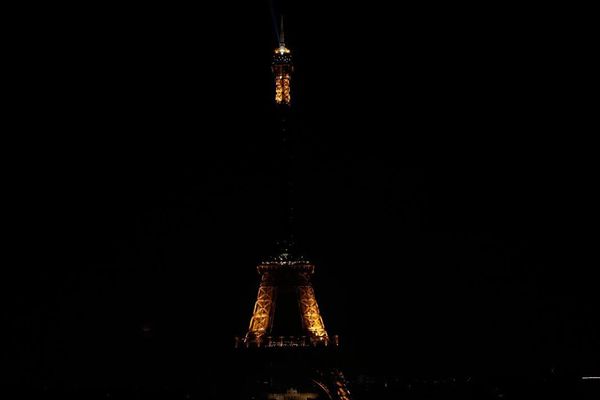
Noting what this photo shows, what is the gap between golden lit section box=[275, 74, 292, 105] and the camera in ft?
151

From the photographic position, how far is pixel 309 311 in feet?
150

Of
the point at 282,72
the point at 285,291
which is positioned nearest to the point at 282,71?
the point at 282,72

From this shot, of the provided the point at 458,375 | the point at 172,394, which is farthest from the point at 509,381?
the point at 172,394

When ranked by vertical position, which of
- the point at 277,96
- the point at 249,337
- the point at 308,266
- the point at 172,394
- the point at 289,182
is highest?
the point at 277,96

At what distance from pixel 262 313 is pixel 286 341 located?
7.90 feet

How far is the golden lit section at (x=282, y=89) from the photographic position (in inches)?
1806

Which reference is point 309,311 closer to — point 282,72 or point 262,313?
point 262,313

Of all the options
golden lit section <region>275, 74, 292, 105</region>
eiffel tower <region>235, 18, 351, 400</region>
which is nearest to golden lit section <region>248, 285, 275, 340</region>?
eiffel tower <region>235, 18, 351, 400</region>

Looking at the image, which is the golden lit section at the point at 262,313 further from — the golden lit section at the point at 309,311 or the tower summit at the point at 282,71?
the tower summit at the point at 282,71

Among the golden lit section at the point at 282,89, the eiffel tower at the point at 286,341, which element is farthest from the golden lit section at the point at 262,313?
the golden lit section at the point at 282,89

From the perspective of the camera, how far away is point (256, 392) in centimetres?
4438

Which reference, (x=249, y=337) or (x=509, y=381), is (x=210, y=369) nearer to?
(x=249, y=337)

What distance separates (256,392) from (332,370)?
4750 millimetres

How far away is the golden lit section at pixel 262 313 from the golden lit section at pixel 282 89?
1146 cm
